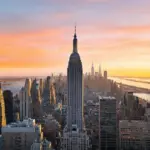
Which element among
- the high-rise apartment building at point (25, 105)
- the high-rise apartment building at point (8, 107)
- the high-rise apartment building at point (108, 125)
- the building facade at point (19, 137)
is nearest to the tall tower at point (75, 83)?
the high-rise apartment building at point (108, 125)

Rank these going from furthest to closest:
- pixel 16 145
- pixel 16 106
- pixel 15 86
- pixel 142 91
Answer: pixel 142 91 → pixel 15 86 → pixel 16 106 → pixel 16 145

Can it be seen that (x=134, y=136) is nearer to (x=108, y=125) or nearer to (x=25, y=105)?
(x=108, y=125)

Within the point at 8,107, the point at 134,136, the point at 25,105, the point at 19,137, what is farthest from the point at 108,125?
the point at 25,105

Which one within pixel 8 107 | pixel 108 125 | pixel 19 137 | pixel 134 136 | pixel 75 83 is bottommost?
pixel 134 136

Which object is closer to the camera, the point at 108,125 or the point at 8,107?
the point at 108,125

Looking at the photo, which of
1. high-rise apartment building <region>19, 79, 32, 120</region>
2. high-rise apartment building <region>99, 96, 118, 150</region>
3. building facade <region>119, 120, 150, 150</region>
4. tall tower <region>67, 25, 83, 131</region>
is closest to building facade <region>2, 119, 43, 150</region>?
high-rise apartment building <region>99, 96, 118, 150</region>

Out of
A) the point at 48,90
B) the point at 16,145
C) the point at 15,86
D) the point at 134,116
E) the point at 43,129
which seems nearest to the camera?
the point at 16,145

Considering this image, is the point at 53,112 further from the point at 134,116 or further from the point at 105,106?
the point at 105,106

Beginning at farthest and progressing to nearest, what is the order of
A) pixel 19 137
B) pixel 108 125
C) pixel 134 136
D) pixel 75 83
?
pixel 75 83 < pixel 108 125 < pixel 134 136 < pixel 19 137

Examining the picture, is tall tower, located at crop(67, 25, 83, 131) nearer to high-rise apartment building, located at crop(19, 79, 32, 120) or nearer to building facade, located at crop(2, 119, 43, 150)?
high-rise apartment building, located at crop(19, 79, 32, 120)

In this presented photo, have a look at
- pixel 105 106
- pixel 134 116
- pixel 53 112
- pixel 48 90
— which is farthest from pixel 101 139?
pixel 48 90

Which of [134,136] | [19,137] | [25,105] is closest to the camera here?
[19,137]
